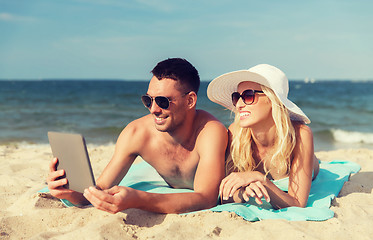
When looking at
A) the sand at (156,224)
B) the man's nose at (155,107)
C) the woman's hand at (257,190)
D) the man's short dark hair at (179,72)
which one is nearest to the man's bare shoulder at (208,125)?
the man's short dark hair at (179,72)

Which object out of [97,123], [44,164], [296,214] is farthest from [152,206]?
[97,123]

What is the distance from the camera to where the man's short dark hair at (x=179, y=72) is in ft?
11.3

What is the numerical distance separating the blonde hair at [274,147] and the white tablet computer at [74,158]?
1476 mm

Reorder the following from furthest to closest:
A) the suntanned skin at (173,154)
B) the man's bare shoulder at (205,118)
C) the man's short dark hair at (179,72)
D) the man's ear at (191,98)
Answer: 1. the man's bare shoulder at (205,118)
2. the man's ear at (191,98)
3. the man's short dark hair at (179,72)
4. the suntanned skin at (173,154)

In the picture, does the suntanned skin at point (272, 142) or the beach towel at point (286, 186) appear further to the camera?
the suntanned skin at point (272, 142)

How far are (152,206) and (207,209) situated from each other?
0.54 m

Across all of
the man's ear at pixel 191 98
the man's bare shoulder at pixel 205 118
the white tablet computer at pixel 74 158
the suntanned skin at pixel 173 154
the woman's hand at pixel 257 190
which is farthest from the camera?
the man's bare shoulder at pixel 205 118

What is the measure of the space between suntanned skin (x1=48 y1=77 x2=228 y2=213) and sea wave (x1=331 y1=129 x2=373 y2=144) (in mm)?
8486

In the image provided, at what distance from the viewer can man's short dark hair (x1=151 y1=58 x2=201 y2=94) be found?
344 centimetres

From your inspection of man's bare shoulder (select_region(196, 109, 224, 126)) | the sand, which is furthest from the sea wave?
man's bare shoulder (select_region(196, 109, 224, 126))

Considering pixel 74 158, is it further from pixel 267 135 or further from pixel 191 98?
pixel 267 135

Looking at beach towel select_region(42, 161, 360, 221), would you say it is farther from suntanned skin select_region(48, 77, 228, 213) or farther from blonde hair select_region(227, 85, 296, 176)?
blonde hair select_region(227, 85, 296, 176)

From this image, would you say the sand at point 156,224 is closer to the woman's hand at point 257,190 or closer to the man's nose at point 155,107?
the woman's hand at point 257,190

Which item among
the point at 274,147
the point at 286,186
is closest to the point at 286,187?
the point at 286,186
